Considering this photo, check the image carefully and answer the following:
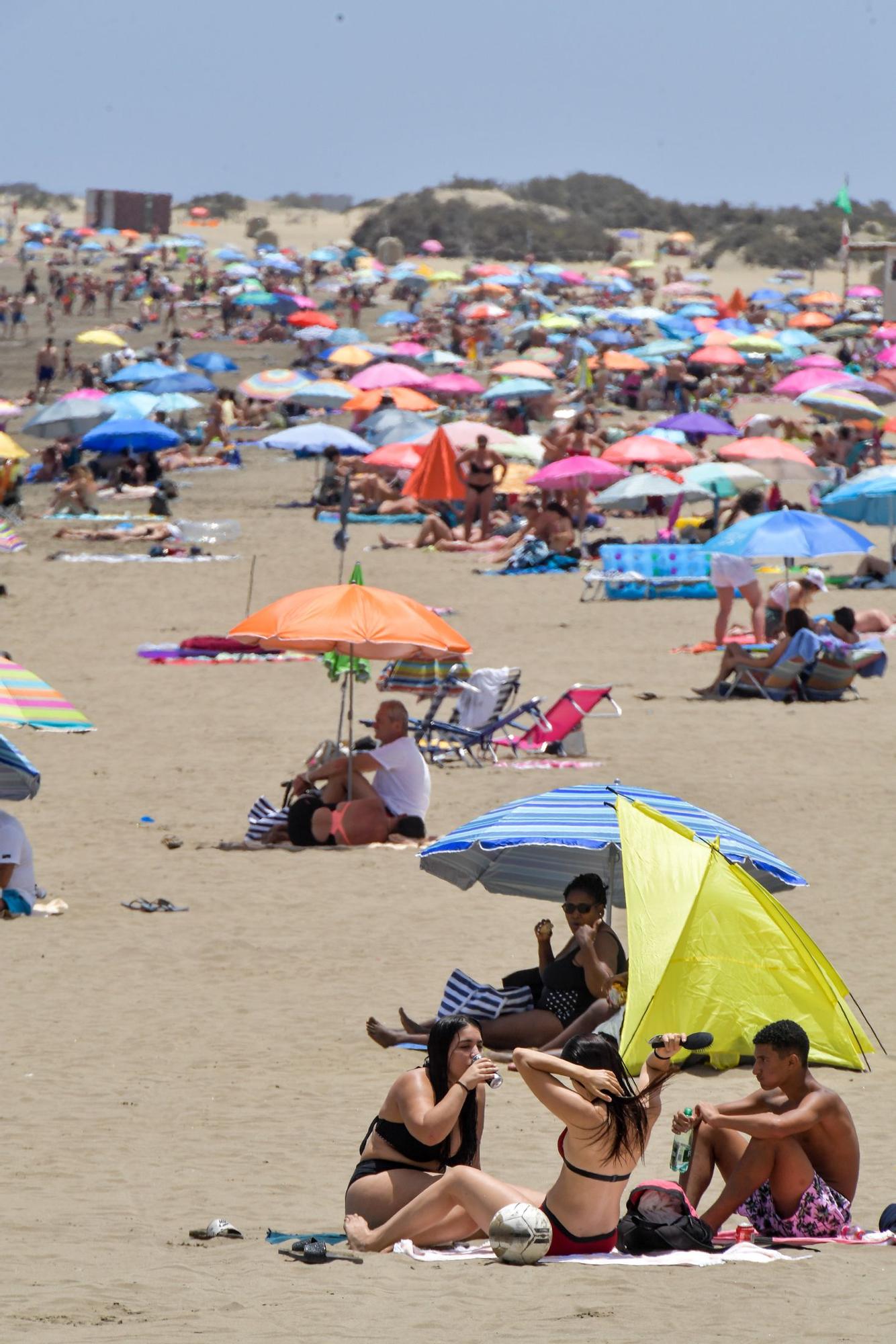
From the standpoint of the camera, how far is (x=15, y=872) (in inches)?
329

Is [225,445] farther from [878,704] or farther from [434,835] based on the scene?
[434,835]

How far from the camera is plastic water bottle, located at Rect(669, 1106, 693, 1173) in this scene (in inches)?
201

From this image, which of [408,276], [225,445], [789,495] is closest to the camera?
[789,495]

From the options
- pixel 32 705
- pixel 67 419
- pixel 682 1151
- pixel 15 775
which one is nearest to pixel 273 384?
pixel 67 419

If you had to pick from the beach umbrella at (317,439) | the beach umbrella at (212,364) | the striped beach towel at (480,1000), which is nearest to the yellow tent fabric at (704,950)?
the striped beach towel at (480,1000)

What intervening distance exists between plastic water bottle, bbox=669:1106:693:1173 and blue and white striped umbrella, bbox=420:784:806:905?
130 cm

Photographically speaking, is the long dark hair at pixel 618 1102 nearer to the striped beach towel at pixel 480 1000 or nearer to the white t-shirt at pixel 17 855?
the striped beach towel at pixel 480 1000

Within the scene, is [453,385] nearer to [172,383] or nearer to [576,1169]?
[172,383]

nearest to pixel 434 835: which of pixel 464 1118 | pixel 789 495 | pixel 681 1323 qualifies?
pixel 464 1118

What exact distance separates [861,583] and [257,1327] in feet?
49.7

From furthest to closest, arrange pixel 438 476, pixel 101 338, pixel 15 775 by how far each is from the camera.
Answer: pixel 101 338 → pixel 438 476 → pixel 15 775

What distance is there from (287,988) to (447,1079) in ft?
8.74

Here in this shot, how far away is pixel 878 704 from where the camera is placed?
43.8 ft

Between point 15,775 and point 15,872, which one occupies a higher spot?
point 15,775
